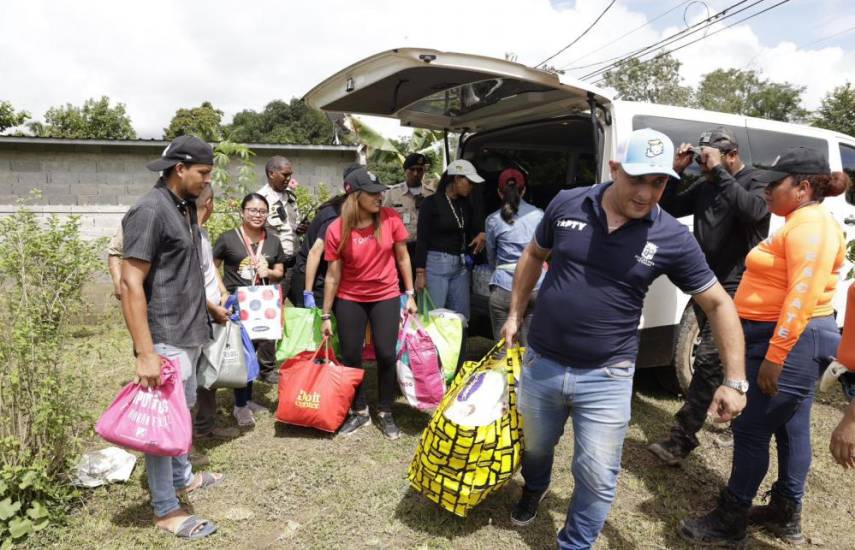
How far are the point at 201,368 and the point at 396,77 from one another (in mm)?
2200

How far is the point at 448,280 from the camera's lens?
4.18 metres

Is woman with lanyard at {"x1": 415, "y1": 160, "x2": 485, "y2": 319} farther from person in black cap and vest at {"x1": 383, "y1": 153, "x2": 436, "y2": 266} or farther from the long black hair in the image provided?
person in black cap and vest at {"x1": 383, "y1": 153, "x2": 436, "y2": 266}

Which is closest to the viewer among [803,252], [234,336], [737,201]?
[803,252]

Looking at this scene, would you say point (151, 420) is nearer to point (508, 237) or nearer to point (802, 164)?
point (508, 237)

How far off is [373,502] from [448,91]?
289 centimetres

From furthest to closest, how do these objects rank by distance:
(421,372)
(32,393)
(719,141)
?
(421,372), (719,141), (32,393)

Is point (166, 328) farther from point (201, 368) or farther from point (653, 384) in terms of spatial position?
point (653, 384)

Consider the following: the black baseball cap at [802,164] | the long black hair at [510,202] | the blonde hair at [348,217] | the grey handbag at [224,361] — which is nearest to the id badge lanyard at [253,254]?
the grey handbag at [224,361]

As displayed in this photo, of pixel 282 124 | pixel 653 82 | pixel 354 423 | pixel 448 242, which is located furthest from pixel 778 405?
pixel 282 124

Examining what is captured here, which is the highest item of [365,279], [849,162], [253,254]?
[849,162]

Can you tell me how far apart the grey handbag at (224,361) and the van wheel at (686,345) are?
9.61 ft

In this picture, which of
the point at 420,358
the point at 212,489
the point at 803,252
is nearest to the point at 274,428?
the point at 212,489

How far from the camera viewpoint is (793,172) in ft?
7.77

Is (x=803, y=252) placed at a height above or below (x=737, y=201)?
below
